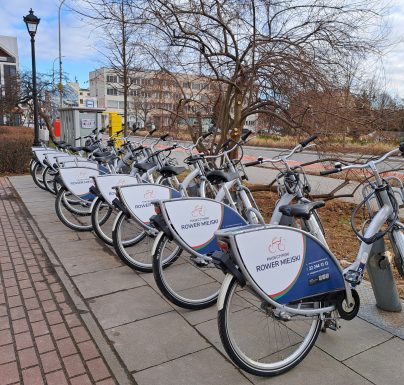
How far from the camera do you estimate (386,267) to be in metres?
2.87

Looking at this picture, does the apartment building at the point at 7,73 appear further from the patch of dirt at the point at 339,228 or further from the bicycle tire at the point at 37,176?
the patch of dirt at the point at 339,228

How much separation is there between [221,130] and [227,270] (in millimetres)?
A: 4838

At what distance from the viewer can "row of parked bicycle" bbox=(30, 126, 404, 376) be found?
84.5 inches

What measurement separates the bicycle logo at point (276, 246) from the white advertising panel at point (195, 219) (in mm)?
1024

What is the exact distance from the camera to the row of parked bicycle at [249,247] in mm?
2146

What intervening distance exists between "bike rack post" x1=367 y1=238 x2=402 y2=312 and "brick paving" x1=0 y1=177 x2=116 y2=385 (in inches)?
79.0

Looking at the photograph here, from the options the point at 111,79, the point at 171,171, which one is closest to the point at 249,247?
the point at 171,171

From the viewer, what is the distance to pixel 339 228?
5672 millimetres

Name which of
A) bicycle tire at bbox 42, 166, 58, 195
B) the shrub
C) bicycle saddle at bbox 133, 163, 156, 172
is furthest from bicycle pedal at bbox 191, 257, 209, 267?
the shrub

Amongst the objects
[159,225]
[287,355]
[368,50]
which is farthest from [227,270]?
[368,50]

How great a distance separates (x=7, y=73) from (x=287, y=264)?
130 ft

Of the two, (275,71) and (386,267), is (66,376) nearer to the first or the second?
(386,267)

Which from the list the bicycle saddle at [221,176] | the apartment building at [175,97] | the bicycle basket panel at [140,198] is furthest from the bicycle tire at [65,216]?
the apartment building at [175,97]

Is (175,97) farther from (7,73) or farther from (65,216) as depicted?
(7,73)
